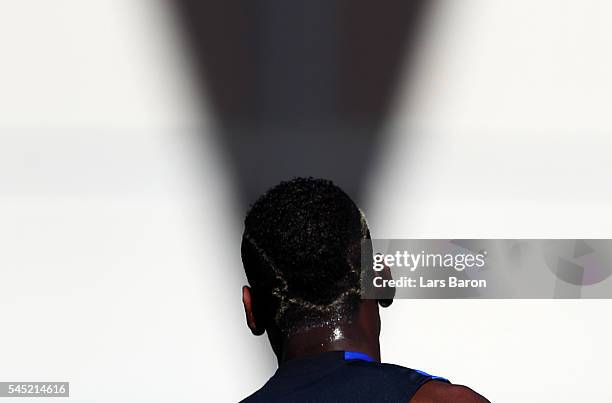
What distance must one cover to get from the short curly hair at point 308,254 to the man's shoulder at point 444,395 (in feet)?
0.63

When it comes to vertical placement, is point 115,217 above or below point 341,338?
below

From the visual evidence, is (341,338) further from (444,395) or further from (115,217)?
(115,217)

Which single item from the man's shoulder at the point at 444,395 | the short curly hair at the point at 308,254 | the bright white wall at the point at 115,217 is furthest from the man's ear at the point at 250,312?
the bright white wall at the point at 115,217

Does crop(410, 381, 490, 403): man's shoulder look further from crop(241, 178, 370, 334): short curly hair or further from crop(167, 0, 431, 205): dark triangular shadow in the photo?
crop(167, 0, 431, 205): dark triangular shadow

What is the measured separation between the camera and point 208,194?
2.55 m

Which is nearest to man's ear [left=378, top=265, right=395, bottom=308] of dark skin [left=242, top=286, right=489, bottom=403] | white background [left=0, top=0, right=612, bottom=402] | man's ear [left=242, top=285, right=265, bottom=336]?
dark skin [left=242, top=286, right=489, bottom=403]

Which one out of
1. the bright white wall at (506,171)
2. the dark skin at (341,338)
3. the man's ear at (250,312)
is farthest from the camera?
the bright white wall at (506,171)

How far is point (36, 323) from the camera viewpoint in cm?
256

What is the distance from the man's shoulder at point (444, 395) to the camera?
4.13 ft

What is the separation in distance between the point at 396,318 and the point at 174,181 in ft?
2.45

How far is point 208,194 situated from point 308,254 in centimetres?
121

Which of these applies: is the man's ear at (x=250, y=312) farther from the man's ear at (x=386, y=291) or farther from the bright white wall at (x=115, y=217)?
the bright white wall at (x=115, y=217)

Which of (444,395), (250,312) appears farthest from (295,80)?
(444,395)

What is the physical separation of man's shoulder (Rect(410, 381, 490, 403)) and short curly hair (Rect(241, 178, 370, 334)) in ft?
0.63
